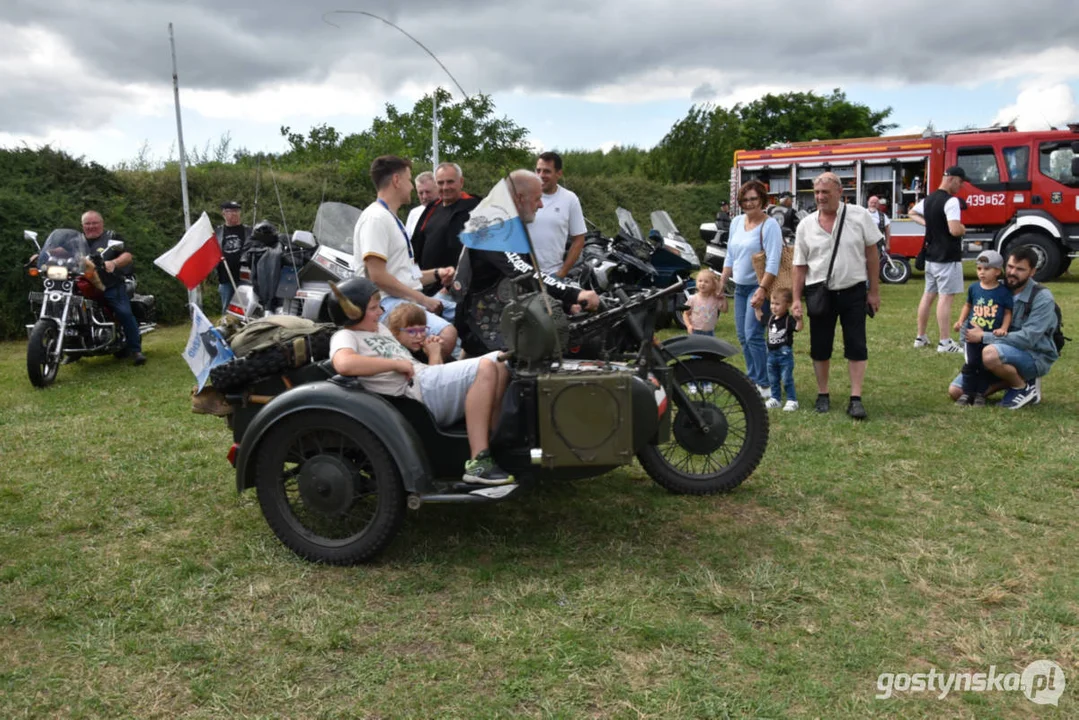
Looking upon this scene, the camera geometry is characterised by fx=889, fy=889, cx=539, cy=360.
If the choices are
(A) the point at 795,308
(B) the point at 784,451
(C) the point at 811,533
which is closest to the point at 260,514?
(C) the point at 811,533

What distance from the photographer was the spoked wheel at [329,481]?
372 centimetres

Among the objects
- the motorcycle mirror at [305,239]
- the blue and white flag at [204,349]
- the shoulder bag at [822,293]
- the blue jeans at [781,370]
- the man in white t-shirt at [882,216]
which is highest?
the man in white t-shirt at [882,216]

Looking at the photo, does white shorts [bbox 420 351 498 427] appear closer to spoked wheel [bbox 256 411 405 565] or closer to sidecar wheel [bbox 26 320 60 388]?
spoked wheel [bbox 256 411 405 565]

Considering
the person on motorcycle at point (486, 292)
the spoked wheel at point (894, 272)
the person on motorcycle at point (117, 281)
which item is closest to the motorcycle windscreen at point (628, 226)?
the person on motorcycle at point (117, 281)

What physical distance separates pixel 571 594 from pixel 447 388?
3.42 feet

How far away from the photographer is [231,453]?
4164 mm

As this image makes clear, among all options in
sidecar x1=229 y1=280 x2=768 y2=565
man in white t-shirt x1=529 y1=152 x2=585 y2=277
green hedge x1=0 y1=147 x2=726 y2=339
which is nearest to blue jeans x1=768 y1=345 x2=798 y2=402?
man in white t-shirt x1=529 y1=152 x2=585 y2=277

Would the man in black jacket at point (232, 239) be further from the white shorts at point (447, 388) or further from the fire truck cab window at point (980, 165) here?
the fire truck cab window at point (980, 165)

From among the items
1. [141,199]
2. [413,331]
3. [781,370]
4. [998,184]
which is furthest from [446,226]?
[998,184]

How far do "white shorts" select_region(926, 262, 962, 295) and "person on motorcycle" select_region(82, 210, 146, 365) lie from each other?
794cm

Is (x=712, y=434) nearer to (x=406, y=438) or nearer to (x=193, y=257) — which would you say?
(x=406, y=438)

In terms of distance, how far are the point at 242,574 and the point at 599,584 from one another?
1.52m

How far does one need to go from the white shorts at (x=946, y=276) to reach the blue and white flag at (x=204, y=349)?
23.7ft

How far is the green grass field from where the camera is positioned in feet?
9.25
